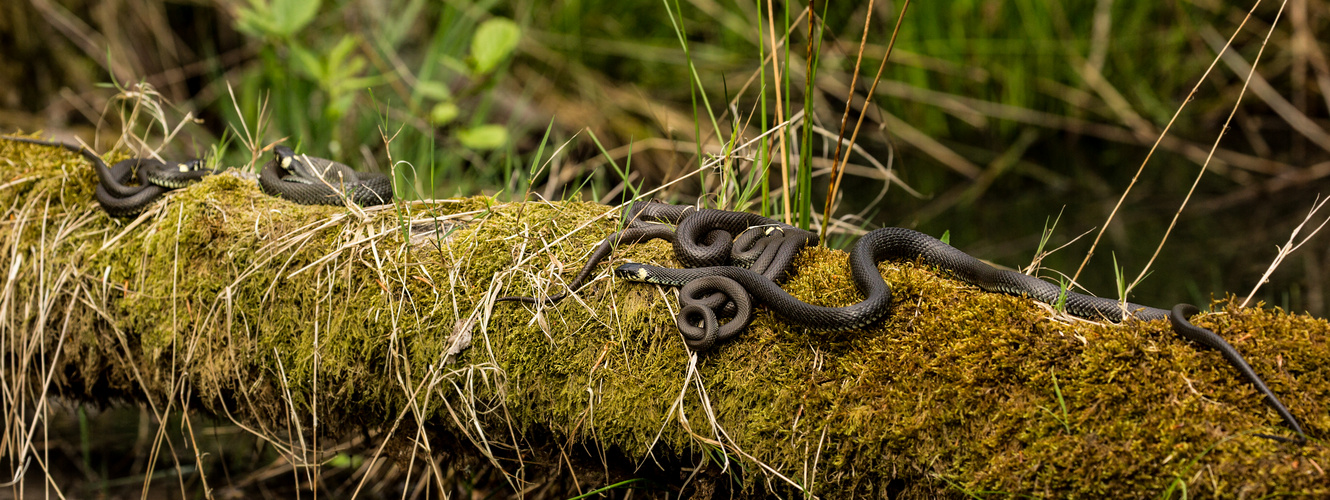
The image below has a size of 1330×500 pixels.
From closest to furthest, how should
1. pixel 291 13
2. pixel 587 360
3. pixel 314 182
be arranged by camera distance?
pixel 587 360 < pixel 314 182 < pixel 291 13

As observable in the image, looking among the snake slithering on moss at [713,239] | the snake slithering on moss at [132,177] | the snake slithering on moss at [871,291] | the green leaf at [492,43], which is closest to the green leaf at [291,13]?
the green leaf at [492,43]


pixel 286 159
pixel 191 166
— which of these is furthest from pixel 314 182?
pixel 191 166

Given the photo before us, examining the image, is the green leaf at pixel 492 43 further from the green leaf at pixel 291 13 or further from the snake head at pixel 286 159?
the snake head at pixel 286 159

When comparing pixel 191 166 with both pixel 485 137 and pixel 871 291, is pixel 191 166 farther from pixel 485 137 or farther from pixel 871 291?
pixel 871 291

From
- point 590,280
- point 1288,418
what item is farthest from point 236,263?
point 1288,418

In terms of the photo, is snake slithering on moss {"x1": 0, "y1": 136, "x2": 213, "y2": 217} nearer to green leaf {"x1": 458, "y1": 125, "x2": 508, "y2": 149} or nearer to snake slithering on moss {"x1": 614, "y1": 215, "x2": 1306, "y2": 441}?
green leaf {"x1": 458, "y1": 125, "x2": 508, "y2": 149}

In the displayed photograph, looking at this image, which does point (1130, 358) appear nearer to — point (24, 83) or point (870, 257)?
point (870, 257)
